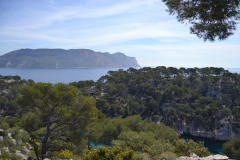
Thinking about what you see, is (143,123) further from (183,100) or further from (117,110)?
(183,100)

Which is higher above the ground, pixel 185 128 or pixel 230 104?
pixel 230 104

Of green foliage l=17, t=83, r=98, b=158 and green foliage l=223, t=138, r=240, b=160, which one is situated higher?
green foliage l=17, t=83, r=98, b=158

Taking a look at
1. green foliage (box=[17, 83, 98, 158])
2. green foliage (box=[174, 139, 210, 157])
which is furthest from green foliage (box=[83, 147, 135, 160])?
green foliage (box=[174, 139, 210, 157])

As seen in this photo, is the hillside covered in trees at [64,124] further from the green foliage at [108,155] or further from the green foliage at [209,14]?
the green foliage at [209,14]

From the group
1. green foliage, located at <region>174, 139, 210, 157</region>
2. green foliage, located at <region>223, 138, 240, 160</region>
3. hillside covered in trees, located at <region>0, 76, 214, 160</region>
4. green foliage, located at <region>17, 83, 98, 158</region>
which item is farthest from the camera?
green foliage, located at <region>223, 138, 240, 160</region>

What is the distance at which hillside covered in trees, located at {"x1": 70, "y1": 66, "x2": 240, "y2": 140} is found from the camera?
3331cm

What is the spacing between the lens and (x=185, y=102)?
1622 inches

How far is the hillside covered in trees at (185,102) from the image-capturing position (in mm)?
33312

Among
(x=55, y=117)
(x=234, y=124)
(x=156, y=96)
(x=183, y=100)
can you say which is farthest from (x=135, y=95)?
(x=55, y=117)

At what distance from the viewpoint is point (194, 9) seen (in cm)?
599

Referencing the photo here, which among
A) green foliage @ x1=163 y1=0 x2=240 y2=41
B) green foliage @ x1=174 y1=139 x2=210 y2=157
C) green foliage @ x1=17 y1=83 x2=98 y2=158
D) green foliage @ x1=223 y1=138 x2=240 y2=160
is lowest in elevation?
green foliage @ x1=223 y1=138 x2=240 y2=160

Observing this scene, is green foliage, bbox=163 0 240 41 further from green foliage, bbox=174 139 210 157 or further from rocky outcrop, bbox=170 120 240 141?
rocky outcrop, bbox=170 120 240 141

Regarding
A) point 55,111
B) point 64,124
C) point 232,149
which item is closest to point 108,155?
point 55,111

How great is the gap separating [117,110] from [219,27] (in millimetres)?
36283
